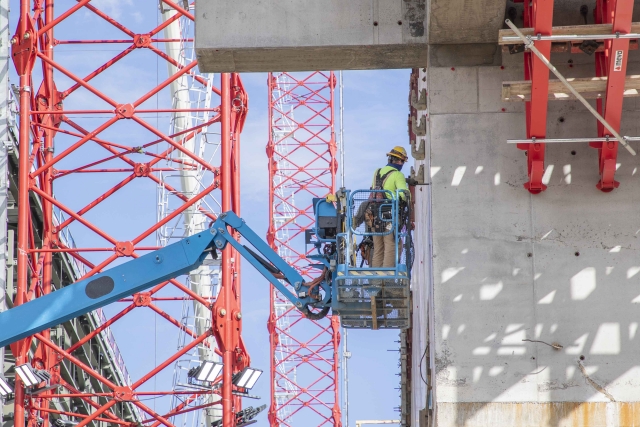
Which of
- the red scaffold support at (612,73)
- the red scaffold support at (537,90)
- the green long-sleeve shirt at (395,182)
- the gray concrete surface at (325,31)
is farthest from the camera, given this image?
the green long-sleeve shirt at (395,182)

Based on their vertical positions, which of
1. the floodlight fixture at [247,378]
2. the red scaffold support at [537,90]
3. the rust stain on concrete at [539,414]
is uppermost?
the red scaffold support at [537,90]

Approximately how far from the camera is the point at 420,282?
2103cm

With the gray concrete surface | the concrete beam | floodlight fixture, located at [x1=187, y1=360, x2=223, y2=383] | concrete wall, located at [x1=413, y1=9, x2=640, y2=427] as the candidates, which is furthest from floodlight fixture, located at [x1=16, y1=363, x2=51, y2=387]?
the concrete beam

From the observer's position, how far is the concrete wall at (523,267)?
14359mm


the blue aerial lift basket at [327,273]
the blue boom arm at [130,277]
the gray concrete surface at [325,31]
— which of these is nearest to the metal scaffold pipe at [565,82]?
the gray concrete surface at [325,31]

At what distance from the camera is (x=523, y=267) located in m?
14.7

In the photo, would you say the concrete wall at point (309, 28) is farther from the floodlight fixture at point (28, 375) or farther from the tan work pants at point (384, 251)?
the floodlight fixture at point (28, 375)

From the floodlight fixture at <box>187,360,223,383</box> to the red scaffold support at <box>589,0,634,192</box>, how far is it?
1634cm

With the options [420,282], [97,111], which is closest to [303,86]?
[97,111]

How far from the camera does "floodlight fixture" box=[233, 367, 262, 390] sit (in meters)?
29.8

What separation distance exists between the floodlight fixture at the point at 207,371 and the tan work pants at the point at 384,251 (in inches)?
551

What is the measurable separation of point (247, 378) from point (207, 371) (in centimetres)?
110

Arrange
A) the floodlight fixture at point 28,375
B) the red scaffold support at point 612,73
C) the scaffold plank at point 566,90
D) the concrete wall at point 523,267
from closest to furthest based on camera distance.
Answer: the red scaffold support at point 612,73, the scaffold plank at point 566,90, the concrete wall at point 523,267, the floodlight fixture at point 28,375

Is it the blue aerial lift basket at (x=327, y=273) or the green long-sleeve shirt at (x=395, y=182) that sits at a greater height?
the green long-sleeve shirt at (x=395, y=182)
